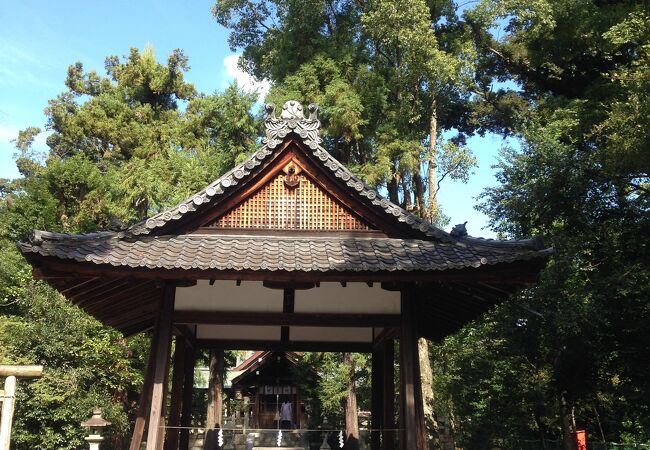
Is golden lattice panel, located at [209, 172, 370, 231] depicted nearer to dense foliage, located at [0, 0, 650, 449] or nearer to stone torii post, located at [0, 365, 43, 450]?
stone torii post, located at [0, 365, 43, 450]

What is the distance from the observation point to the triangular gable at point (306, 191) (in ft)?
26.3

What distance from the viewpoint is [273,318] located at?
8.12 metres

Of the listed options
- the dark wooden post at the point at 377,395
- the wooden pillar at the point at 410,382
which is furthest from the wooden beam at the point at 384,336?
the wooden pillar at the point at 410,382

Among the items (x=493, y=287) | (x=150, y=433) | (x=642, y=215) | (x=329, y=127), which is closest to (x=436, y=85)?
(x=329, y=127)

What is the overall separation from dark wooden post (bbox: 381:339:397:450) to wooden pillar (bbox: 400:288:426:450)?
299 cm

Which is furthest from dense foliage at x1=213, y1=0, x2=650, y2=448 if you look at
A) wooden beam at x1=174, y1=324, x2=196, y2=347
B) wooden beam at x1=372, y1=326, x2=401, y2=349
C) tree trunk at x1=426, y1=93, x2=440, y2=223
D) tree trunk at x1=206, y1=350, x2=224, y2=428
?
tree trunk at x1=206, y1=350, x2=224, y2=428

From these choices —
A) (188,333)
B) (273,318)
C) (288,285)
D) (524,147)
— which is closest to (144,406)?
(273,318)

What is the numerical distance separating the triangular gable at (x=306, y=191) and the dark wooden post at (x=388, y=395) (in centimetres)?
340

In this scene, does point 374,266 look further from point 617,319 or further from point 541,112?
point 541,112

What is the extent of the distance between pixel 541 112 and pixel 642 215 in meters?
7.37

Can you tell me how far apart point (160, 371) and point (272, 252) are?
2196 mm

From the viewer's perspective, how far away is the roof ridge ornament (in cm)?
827

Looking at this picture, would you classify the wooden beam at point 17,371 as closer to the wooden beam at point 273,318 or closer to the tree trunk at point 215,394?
the wooden beam at point 273,318

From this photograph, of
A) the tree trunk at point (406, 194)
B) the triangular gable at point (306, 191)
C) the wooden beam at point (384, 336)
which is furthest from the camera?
the tree trunk at point (406, 194)
